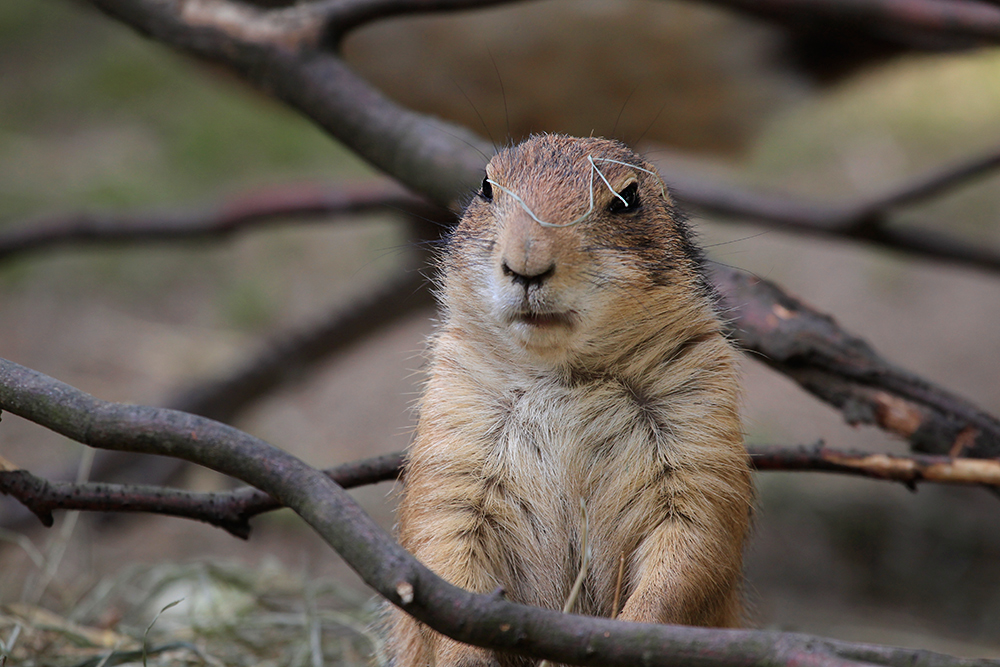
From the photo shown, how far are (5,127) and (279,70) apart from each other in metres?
7.93

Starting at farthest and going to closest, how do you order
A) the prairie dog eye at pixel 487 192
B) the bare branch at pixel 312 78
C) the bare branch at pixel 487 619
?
the bare branch at pixel 312 78
the prairie dog eye at pixel 487 192
the bare branch at pixel 487 619

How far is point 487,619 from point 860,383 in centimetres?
155

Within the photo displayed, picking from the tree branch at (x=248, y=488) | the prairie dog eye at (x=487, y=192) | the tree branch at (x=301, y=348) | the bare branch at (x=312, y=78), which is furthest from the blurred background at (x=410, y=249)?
the bare branch at (x=312, y=78)

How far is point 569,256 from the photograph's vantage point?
5.80 feet

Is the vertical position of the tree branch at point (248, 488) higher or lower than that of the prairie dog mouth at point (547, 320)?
lower

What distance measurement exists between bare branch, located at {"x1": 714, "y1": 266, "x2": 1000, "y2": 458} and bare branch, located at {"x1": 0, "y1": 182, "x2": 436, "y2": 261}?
2252mm

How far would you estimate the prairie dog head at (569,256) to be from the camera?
176cm

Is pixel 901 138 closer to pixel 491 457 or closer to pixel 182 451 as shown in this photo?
pixel 491 457

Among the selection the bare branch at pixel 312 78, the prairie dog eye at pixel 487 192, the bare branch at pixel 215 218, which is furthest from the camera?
the bare branch at pixel 215 218

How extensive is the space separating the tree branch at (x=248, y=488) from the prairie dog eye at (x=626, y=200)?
67 centimetres

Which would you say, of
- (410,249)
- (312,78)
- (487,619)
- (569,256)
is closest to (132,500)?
(487,619)

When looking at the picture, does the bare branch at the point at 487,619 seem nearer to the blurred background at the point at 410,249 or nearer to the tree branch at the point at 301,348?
the blurred background at the point at 410,249

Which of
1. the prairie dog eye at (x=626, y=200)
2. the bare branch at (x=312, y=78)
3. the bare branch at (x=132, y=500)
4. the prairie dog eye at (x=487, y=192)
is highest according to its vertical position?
the prairie dog eye at (x=626, y=200)

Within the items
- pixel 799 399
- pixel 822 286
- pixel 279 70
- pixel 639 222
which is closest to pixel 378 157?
pixel 279 70
